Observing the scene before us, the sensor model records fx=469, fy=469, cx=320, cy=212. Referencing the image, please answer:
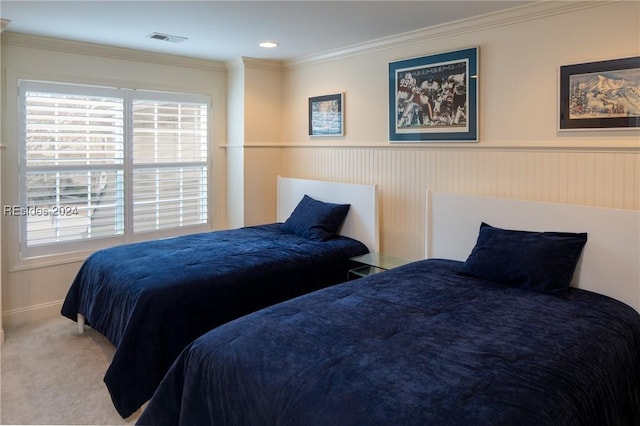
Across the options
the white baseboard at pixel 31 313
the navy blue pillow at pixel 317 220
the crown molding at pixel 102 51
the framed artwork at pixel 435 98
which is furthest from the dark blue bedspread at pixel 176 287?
the crown molding at pixel 102 51

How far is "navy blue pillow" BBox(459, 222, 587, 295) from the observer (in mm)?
2549

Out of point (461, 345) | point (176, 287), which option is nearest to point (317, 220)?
point (176, 287)

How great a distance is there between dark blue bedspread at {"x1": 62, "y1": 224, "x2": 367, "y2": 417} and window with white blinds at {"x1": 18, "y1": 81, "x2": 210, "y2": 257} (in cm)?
82

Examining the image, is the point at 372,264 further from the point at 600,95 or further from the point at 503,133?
the point at 600,95

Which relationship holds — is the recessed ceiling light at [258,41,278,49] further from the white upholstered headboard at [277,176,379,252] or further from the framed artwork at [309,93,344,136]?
the white upholstered headboard at [277,176,379,252]

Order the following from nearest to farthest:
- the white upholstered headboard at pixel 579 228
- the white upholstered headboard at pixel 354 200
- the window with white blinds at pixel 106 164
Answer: the white upholstered headboard at pixel 579 228 < the window with white blinds at pixel 106 164 < the white upholstered headboard at pixel 354 200

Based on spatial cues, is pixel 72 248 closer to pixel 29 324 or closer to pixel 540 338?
pixel 29 324

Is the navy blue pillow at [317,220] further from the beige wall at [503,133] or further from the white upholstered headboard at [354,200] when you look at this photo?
the beige wall at [503,133]

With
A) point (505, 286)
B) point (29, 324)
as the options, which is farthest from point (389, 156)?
point (29, 324)

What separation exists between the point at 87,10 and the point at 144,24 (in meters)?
0.41

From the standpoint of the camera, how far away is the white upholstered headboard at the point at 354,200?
3937mm

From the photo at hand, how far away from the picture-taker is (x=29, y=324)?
378 cm

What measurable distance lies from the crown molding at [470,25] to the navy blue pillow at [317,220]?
4.48 ft

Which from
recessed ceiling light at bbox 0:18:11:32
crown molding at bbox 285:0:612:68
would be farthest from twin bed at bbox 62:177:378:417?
recessed ceiling light at bbox 0:18:11:32
